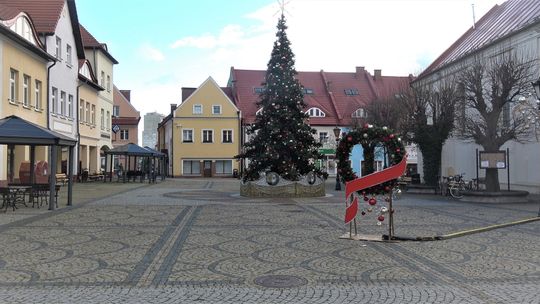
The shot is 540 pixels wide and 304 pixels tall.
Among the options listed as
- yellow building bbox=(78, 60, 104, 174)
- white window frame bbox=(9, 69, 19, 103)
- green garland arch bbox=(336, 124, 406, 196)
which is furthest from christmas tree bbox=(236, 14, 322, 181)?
yellow building bbox=(78, 60, 104, 174)

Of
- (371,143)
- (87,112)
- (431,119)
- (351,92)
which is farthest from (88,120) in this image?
(351,92)

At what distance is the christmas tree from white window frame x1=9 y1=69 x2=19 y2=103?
11.9 m

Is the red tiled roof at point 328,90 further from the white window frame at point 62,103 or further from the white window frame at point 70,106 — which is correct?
the white window frame at point 62,103

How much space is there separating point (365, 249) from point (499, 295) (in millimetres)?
3330

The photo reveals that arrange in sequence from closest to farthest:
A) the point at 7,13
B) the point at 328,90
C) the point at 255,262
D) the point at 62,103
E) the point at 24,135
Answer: the point at 255,262
the point at 24,135
the point at 7,13
the point at 62,103
the point at 328,90

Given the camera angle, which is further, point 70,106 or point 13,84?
point 70,106

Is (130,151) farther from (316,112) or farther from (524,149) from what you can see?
(316,112)

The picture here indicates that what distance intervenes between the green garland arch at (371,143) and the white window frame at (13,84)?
64.5 ft

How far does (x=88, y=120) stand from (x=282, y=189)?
76.5 feet

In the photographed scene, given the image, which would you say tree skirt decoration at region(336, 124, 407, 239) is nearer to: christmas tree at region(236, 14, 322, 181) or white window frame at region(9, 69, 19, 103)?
christmas tree at region(236, 14, 322, 181)

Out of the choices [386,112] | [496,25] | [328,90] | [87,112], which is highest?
[328,90]

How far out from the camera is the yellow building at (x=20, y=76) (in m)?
23.3

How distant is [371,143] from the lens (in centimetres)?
1085

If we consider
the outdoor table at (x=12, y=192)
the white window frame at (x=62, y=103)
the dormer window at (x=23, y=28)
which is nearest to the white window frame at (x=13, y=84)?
the dormer window at (x=23, y=28)
